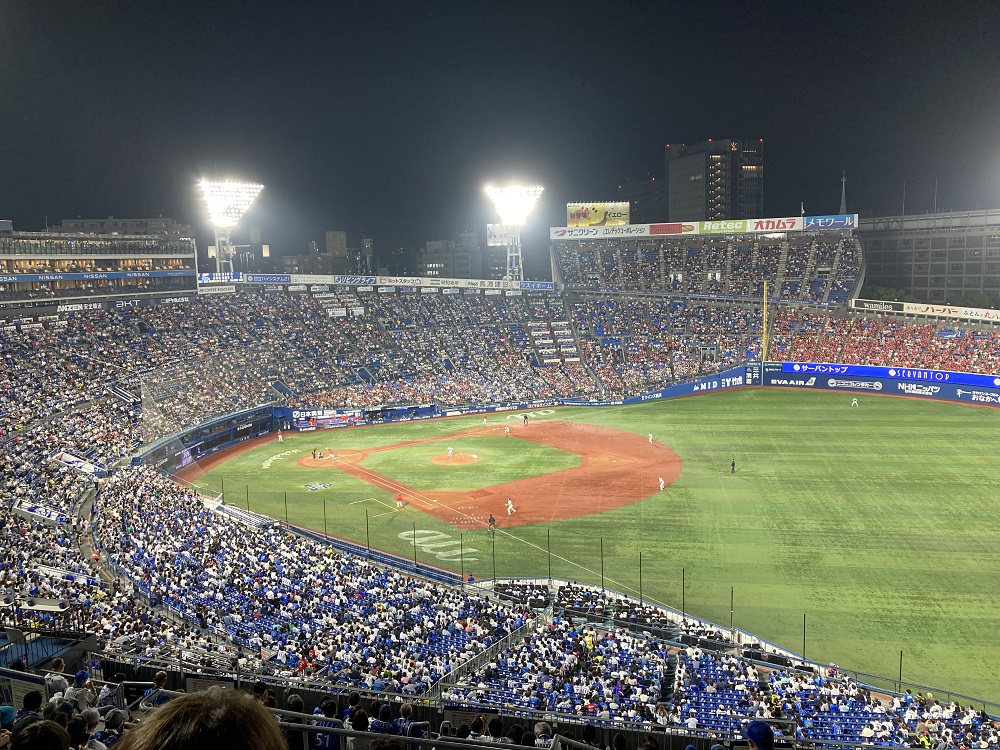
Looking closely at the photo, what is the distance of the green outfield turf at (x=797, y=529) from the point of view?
82.3 ft

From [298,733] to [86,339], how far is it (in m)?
62.4

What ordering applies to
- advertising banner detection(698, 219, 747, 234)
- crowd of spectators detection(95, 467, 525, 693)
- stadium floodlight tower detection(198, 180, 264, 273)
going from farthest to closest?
1. advertising banner detection(698, 219, 747, 234)
2. stadium floodlight tower detection(198, 180, 264, 273)
3. crowd of spectators detection(95, 467, 525, 693)

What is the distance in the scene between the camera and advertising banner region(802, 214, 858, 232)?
86750mm

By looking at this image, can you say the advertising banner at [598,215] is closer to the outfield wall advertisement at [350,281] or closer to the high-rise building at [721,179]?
the outfield wall advertisement at [350,281]

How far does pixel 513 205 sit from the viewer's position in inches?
3656

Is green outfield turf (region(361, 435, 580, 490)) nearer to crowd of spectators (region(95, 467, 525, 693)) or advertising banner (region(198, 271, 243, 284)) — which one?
crowd of spectators (region(95, 467, 525, 693))

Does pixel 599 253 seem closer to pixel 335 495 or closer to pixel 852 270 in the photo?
pixel 852 270

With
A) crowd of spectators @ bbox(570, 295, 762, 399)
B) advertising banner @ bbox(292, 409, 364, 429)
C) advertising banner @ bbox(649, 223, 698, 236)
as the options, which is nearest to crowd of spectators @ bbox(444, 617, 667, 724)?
advertising banner @ bbox(292, 409, 364, 429)

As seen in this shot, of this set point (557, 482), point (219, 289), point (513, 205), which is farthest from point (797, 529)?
point (513, 205)

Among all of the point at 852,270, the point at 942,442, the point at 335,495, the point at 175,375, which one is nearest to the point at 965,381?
the point at 942,442

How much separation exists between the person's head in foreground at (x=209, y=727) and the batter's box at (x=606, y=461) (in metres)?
46.4

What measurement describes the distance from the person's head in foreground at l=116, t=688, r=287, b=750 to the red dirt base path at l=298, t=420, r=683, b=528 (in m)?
35.9

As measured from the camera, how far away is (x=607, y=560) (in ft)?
106

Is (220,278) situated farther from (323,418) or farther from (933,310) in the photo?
(933,310)
